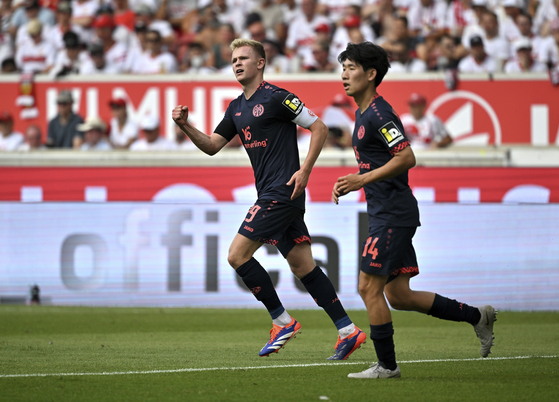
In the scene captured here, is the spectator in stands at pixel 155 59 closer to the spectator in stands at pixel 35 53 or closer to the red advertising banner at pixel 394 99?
the red advertising banner at pixel 394 99

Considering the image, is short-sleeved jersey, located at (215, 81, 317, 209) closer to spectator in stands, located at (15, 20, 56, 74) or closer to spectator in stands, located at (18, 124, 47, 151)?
spectator in stands, located at (18, 124, 47, 151)

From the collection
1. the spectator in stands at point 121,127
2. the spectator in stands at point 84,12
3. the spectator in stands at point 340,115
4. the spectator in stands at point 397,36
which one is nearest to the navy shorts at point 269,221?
the spectator in stands at point 340,115

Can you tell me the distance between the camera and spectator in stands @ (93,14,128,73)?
49.5ft

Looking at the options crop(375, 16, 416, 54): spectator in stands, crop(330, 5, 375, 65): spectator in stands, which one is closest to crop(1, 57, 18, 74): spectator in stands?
crop(330, 5, 375, 65): spectator in stands

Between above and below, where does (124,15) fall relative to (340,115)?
above

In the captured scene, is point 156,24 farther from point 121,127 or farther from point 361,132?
point 361,132

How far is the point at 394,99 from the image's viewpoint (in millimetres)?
12758

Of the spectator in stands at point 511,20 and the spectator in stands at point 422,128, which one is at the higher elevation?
the spectator in stands at point 511,20

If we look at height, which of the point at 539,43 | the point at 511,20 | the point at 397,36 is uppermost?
the point at 511,20

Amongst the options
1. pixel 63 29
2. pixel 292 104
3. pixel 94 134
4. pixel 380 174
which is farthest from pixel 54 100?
pixel 380 174

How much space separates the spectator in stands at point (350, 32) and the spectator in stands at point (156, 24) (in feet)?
10.9

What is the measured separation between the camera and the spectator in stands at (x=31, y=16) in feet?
53.7

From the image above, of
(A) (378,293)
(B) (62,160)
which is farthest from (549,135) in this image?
(A) (378,293)

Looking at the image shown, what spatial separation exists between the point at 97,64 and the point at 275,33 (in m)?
3.52
